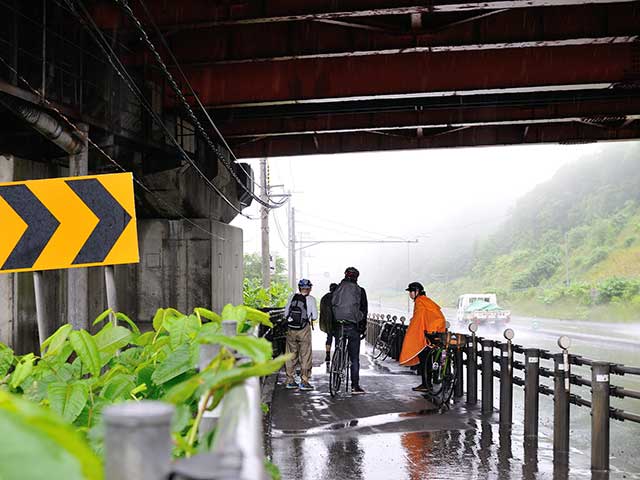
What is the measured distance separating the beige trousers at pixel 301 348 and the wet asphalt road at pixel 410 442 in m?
0.71

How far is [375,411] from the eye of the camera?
12.2 m

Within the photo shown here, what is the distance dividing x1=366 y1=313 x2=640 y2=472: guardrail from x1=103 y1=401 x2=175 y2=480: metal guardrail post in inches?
306

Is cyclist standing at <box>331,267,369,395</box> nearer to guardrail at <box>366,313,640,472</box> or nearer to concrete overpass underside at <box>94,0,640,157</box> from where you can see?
guardrail at <box>366,313,640,472</box>

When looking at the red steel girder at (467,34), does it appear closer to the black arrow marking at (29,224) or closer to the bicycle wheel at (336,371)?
the bicycle wheel at (336,371)

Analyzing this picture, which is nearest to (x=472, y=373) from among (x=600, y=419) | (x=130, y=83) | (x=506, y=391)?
(x=506, y=391)

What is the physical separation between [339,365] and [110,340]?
11468 millimetres

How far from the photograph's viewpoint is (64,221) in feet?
12.1

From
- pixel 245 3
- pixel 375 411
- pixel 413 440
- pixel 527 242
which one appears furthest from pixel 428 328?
pixel 527 242

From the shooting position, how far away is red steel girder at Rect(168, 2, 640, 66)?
12.9m

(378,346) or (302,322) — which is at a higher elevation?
(302,322)

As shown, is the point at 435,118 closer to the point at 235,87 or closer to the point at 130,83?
the point at 235,87

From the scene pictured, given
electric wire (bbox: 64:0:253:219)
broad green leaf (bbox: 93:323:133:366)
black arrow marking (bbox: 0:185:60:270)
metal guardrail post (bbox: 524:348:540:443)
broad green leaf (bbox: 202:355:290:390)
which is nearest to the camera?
broad green leaf (bbox: 202:355:290:390)

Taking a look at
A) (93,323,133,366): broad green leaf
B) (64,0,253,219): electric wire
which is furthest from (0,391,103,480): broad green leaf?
(64,0,253,219): electric wire

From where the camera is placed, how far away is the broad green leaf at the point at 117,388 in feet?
7.77
